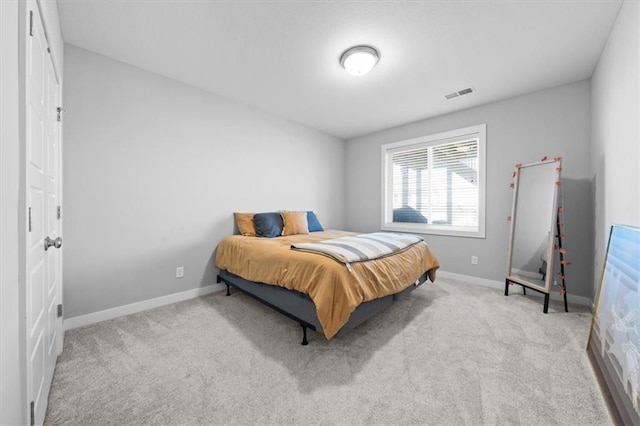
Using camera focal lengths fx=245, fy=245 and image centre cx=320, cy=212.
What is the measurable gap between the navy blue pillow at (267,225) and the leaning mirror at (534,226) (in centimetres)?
289

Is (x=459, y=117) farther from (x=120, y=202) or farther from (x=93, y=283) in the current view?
(x=93, y=283)

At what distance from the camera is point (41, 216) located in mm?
A: 1283

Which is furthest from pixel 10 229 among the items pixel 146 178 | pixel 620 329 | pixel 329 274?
pixel 620 329

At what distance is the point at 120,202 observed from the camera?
242cm

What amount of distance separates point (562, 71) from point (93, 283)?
5073mm

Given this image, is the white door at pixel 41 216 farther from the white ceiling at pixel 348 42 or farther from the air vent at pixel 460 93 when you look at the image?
the air vent at pixel 460 93

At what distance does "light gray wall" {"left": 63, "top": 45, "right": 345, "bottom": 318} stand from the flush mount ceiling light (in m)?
1.70

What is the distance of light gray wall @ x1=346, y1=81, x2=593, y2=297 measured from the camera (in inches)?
106

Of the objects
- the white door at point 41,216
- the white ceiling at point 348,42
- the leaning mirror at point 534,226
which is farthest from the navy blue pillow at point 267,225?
the leaning mirror at point 534,226

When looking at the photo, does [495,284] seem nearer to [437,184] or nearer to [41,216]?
[437,184]

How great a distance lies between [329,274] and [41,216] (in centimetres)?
165

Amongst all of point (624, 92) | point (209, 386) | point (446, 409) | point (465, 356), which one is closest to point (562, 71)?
point (624, 92)

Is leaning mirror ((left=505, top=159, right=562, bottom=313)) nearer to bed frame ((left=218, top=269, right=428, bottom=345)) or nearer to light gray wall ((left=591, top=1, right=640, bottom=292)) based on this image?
light gray wall ((left=591, top=1, right=640, bottom=292))

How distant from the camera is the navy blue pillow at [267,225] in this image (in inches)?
125
